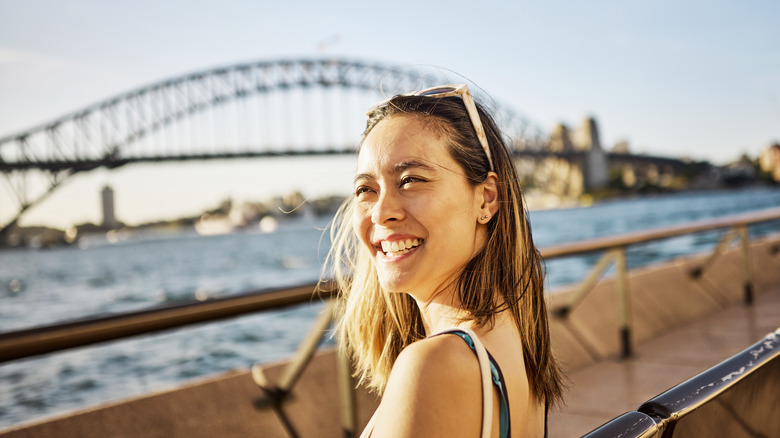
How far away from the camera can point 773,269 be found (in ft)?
23.2

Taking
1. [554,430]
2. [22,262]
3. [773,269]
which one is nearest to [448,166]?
[554,430]

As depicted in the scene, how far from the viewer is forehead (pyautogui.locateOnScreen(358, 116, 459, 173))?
1.12 meters

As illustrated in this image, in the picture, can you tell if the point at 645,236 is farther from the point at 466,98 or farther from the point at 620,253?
the point at 466,98

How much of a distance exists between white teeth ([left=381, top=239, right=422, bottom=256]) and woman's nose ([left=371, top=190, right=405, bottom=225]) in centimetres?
4

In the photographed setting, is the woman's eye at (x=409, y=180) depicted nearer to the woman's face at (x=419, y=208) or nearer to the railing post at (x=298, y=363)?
the woman's face at (x=419, y=208)

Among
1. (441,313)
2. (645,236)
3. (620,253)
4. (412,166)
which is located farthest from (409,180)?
(645,236)

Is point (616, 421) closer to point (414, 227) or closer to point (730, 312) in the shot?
point (414, 227)

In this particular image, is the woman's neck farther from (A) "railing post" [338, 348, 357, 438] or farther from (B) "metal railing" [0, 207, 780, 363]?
(A) "railing post" [338, 348, 357, 438]

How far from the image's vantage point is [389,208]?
113 centimetres

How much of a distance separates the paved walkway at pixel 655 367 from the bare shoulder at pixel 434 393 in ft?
7.23

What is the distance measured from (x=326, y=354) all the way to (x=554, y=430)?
1.23m

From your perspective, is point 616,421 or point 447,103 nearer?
point 616,421

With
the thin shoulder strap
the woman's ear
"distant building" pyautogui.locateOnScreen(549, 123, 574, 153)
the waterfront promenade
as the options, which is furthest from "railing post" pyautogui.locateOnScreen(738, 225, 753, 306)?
"distant building" pyautogui.locateOnScreen(549, 123, 574, 153)

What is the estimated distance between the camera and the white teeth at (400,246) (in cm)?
113
